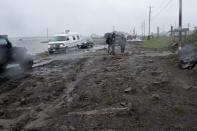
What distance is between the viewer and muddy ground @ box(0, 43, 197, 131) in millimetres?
8117

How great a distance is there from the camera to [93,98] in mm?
10555

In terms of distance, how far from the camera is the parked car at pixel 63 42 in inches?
1497

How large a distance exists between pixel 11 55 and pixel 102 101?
8830mm

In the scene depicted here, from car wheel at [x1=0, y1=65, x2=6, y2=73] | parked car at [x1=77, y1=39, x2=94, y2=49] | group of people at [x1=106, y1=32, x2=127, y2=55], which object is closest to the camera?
car wheel at [x1=0, y1=65, x2=6, y2=73]

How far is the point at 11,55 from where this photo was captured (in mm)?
17734

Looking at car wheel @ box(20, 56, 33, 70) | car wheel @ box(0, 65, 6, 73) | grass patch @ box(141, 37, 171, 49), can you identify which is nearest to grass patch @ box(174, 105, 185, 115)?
car wheel @ box(0, 65, 6, 73)

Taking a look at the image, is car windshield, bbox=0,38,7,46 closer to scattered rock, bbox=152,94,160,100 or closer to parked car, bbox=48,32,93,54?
scattered rock, bbox=152,94,160,100

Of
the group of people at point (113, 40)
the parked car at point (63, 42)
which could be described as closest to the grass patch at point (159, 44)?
the parked car at point (63, 42)

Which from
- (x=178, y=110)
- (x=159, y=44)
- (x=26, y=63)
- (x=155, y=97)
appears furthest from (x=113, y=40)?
(x=178, y=110)

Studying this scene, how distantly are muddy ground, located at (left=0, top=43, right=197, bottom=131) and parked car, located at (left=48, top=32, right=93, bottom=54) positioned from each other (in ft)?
72.8

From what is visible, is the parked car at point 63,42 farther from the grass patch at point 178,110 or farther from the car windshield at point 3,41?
the grass patch at point 178,110

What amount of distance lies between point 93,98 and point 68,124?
99.9 inches

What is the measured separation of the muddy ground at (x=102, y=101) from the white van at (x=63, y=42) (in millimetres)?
22229

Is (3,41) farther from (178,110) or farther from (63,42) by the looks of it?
(63,42)
